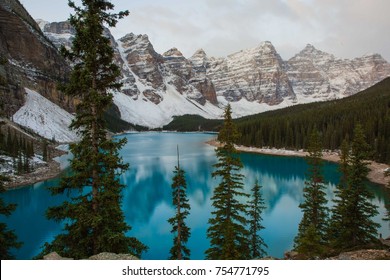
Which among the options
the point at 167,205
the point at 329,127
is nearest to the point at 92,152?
the point at 167,205

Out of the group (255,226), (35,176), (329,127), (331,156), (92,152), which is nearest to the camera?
(92,152)

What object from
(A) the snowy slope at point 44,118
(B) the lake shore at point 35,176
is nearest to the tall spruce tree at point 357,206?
(B) the lake shore at point 35,176

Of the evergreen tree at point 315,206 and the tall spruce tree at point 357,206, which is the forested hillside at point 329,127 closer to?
the evergreen tree at point 315,206

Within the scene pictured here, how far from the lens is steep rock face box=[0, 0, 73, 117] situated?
109 meters

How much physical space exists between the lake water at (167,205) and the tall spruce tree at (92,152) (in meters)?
14.5

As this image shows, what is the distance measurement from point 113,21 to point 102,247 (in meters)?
7.07

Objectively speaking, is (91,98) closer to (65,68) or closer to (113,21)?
(113,21)

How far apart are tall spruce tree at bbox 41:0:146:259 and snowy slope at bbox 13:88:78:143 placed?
8726 centimetres

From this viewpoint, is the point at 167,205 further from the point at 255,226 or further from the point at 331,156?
the point at 331,156

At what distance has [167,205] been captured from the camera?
1467 inches

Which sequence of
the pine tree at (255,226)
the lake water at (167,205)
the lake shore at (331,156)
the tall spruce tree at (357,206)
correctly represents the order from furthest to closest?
the lake shore at (331,156) < the lake water at (167,205) < the pine tree at (255,226) < the tall spruce tree at (357,206)

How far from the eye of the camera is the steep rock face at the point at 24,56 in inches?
4294

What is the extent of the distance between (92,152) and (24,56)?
133310mm
